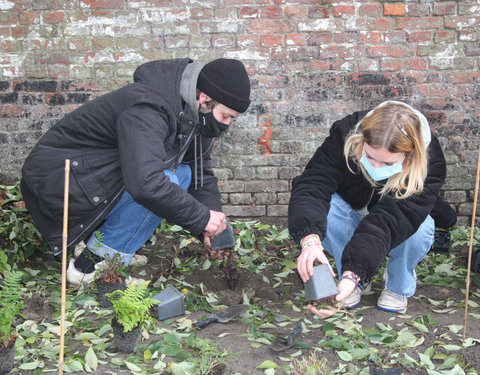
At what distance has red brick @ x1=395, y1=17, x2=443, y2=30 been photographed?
156 inches

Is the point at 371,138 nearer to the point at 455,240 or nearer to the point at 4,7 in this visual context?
the point at 455,240

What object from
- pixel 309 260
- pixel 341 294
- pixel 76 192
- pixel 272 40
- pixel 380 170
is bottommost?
pixel 341 294

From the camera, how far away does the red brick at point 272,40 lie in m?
4.02

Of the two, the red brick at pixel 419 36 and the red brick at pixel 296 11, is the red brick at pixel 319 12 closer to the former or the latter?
the red brick at pixel 296 11

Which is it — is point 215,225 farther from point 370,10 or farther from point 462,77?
point 462,77

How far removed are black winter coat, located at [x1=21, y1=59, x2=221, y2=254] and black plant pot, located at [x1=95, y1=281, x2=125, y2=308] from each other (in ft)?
0.94

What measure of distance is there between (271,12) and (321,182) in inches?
69.0

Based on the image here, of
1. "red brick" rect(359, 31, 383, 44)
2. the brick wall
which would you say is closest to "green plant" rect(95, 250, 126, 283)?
the brick wall

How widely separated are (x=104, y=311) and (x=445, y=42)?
3.14 metres

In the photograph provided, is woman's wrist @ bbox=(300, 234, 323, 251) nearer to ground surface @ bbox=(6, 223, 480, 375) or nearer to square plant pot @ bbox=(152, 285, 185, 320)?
ground surface @ bbox=(6, 223, 480, 375)

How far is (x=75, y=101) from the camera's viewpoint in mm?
4145

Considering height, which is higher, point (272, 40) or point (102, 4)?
point (102, 4)

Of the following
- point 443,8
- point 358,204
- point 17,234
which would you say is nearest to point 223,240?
point 358,204

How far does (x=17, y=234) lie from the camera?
3.48 m
